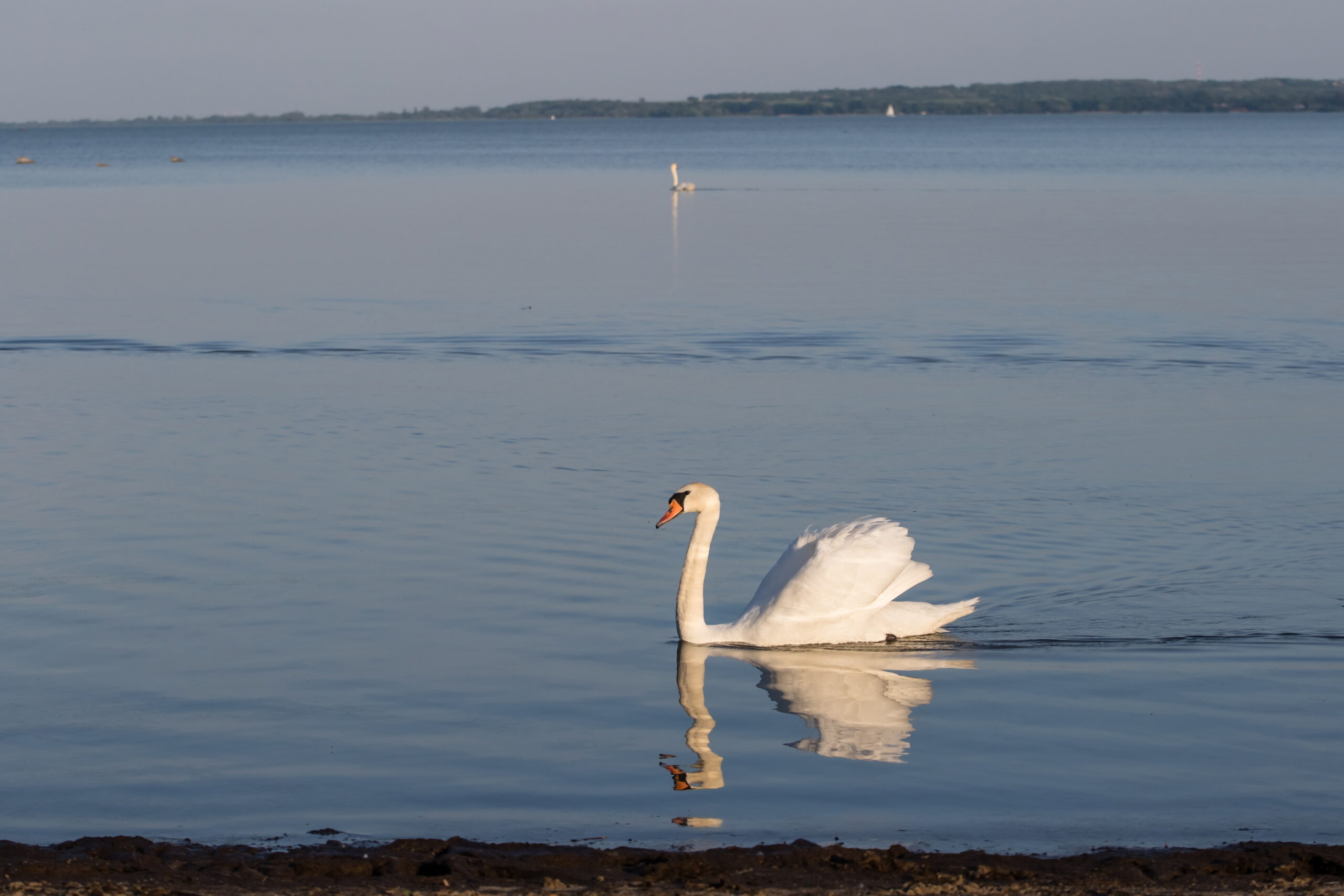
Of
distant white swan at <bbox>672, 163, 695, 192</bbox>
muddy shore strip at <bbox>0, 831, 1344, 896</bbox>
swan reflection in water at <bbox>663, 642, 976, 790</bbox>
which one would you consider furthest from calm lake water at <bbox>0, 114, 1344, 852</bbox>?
distant white swan at <bbox>672, 163, 695, 192</bbox>

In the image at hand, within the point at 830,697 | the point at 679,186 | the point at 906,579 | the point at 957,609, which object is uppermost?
the point at 679,186

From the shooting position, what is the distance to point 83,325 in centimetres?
2270

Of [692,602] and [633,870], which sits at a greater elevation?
[692,602]

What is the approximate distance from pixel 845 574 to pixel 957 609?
640mm

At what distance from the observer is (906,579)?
938cm

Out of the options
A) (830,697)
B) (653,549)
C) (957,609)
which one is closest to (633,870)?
(830,697)

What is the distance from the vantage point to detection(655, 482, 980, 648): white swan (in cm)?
920

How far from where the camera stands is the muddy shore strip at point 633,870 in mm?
5543

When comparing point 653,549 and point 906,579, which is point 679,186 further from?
point 906,579

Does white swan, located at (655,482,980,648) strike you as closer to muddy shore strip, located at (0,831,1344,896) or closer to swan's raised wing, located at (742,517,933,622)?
swan's raised wing, located at (742,517,933,622)

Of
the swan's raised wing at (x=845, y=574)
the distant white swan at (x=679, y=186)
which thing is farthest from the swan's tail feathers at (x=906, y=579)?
the distant white swan at (x=679, y=186)

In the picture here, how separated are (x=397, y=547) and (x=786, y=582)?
308 centimetres

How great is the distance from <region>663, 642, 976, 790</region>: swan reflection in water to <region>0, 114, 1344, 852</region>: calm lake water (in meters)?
0.04

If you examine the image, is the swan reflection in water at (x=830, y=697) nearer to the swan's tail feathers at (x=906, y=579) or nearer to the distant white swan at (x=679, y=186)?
the swan's tail feathers at (x=906, y=579)
